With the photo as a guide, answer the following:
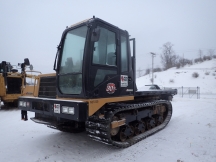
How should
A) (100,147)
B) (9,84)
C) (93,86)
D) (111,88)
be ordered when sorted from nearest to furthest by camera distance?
(93,86) → (111,88) → (100,147) → (9,84)

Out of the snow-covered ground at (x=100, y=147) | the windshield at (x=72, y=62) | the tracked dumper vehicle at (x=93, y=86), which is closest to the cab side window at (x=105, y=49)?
the tracked dumper vehicle at (x=93, y=86)

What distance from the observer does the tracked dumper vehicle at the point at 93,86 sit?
147 inches

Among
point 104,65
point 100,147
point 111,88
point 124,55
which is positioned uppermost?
point 124,55

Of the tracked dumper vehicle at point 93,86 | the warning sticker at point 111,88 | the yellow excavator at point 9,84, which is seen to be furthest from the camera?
the yellow excavator at point 9,84

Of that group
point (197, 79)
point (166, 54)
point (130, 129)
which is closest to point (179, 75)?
point (197, 79)

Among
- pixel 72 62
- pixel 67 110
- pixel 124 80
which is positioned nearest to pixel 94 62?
pixel 72 62

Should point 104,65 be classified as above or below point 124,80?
above

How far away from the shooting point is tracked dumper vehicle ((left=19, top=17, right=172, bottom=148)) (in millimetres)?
3732

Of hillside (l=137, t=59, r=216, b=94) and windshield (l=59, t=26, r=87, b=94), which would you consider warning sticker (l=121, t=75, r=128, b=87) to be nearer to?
windshield (l=59, t=26, r=87, b=94)

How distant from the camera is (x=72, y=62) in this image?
167 inches

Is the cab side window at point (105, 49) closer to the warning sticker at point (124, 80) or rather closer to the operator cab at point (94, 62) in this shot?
the operator cab at point (94, 62)

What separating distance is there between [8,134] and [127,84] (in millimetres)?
4415

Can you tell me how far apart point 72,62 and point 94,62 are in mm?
667

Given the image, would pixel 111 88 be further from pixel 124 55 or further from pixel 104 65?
pixel 124 55
